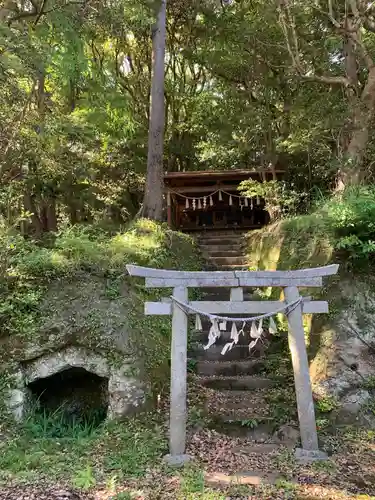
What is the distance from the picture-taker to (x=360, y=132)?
8.94 meters

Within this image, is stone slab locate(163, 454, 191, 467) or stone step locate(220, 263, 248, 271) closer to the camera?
stone slab locate(163, 454, 191, 467)

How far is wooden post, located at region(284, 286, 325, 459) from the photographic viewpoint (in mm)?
5126

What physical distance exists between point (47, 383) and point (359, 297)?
18.2ft

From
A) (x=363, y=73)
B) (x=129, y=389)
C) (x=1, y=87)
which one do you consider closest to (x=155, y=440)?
(x=129, y=389)

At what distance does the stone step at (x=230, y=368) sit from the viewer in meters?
7.32

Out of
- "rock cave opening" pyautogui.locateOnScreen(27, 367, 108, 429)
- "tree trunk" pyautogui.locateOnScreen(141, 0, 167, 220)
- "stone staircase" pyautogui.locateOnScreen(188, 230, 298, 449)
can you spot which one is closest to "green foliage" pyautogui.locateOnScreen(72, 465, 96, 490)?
"rock cave opening" pyautogui.locateOnScreen(27, 367, 108, 429)

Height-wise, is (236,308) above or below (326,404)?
above

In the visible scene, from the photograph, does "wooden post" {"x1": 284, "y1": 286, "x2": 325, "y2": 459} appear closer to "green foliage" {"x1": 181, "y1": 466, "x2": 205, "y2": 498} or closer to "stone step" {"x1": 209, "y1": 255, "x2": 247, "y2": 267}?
"green foliage" {"x1": 181, "y1": 466, "x2": 205, "y2": 498}

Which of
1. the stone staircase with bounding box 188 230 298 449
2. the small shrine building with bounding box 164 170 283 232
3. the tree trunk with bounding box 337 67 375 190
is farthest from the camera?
the small shrine building with bounding box 164 170 283 232

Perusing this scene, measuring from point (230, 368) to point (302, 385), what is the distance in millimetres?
2193

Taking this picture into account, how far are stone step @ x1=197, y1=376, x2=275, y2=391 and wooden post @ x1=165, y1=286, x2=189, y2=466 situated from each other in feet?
5.93

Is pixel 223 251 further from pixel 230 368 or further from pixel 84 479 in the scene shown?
pixel 84 479

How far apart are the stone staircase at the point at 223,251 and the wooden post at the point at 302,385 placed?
531cm

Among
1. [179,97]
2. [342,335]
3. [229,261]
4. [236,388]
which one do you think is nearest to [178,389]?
[236,388]
